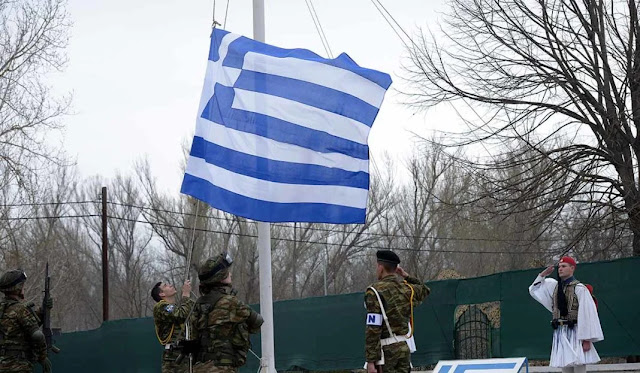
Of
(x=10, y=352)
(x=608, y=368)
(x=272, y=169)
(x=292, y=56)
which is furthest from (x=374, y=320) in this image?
(x=608, y=368)

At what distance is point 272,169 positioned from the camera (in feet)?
36.2

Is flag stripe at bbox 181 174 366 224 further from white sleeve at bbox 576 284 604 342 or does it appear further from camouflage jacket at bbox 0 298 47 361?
white sleeve at bbox 576 284 604 342

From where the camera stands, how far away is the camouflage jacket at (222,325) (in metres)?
8.65

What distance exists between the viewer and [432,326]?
1841cm

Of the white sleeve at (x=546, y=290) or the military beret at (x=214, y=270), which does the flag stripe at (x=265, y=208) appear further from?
the white sleeve at (x=546, y=290)

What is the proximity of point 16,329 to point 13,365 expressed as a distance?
1.43 feet

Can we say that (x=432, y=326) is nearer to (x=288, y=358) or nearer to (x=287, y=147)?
(x=288, y=358)

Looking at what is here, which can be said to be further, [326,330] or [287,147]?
[326,330]

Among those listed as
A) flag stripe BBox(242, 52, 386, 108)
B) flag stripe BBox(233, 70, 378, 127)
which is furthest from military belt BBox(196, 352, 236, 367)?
flag stripe BBox(242, 52, 386, 108)

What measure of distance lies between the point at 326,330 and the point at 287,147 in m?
9.36

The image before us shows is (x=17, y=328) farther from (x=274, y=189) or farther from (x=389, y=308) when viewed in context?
(x=389, y=308)

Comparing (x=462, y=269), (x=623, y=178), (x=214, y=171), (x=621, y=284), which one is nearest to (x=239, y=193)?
(x=214, y=171)

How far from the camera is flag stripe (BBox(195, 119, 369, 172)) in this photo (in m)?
11.0

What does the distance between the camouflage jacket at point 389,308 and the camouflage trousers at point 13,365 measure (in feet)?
15.0
